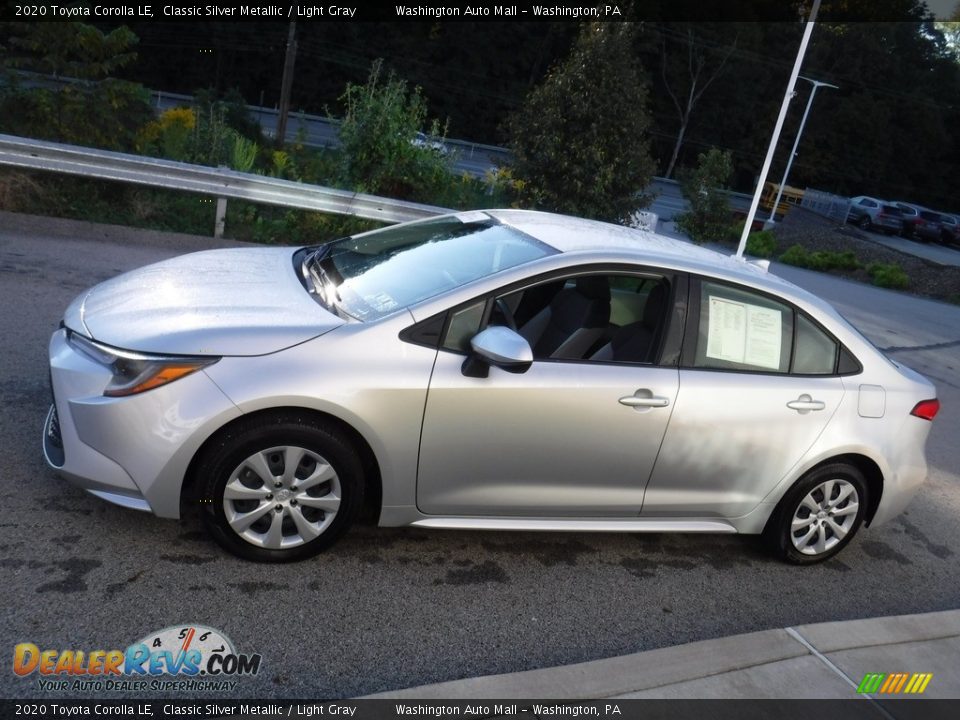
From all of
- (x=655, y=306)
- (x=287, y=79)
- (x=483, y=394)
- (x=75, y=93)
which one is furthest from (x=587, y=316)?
(x=287, y=79)

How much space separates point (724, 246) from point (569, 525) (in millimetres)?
32971

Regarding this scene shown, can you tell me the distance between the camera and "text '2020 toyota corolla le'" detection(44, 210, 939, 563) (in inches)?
150

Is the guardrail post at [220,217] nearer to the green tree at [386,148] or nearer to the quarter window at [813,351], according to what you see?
the green tree at [386,148]

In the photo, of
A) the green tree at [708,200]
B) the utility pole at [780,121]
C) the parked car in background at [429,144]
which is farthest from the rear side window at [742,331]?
the green tree at [708,200]

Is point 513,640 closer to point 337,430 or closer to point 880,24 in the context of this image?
point 337,430

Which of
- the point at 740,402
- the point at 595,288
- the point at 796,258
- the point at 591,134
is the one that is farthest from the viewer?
the point at 796,258

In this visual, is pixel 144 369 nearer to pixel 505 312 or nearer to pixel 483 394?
pixel 483 394

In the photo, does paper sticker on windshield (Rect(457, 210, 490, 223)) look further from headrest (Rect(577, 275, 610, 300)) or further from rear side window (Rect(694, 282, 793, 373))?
rear side window (Rect(694, 282, 793, 373))

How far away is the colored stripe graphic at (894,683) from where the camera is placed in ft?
12.5

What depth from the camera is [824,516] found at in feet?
16.3

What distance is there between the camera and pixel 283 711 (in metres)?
2.99

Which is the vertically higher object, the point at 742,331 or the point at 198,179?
the point at 742,331

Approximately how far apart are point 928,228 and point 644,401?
175 feet

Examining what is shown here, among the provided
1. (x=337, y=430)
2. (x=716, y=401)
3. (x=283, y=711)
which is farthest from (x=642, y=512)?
(x=283, y=711)
